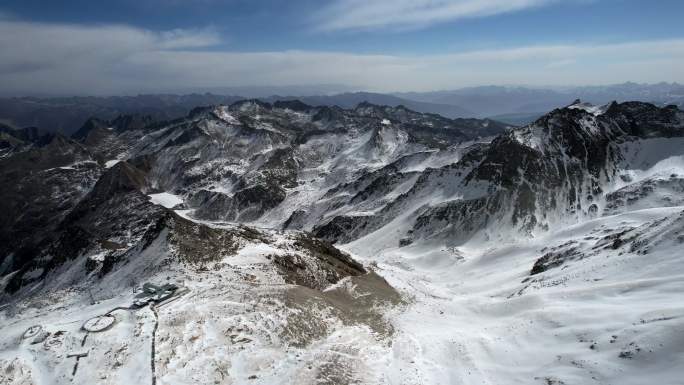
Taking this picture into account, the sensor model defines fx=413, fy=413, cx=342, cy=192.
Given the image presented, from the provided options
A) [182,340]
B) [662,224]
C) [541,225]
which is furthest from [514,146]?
[182,340]

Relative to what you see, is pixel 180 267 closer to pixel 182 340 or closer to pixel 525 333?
pixel 182 340

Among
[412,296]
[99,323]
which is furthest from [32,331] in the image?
→ [412,296]

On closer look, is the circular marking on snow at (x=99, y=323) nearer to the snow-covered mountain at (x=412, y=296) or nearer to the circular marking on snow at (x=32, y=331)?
the snow-covered mountain at (x=412, y=296)

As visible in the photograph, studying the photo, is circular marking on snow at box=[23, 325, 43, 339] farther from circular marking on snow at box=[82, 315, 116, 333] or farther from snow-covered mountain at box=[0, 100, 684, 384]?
circular marking on snow at box=[82, 315, 116, 333]

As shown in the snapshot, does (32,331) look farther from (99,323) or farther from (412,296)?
(412,296)

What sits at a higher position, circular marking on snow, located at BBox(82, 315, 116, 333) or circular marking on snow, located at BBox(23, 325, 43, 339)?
circular marking on snow, located at BBox(82, 315, 116, 333)

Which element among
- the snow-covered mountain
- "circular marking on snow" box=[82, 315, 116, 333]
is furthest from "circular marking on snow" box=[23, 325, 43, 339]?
"circular marking on snow" box=[82, 315, 116, 333]

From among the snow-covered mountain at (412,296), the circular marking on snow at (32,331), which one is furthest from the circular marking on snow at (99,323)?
the circular marking on snow at (32,331)
